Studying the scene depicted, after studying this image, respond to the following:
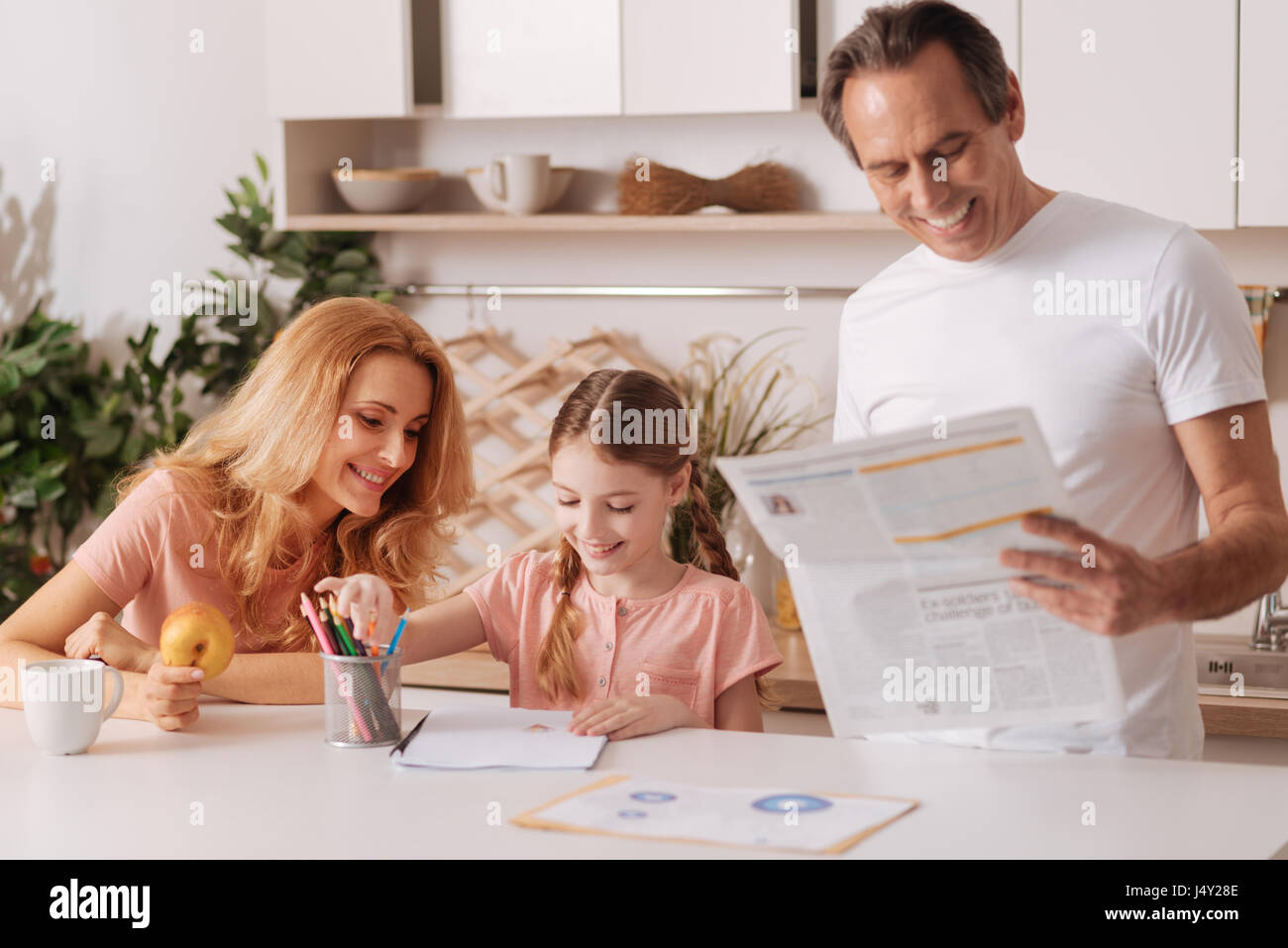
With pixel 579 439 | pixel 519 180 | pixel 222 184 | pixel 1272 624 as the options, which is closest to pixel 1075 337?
pixel 579 439

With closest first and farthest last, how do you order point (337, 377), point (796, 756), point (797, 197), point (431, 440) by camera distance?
point (796, 756) < point (337, 377) < point (431, 440) < point (797, 197)

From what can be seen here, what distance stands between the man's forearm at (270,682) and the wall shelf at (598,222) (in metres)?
1.27

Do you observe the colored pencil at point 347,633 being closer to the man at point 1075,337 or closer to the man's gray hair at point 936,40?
the man at point 1075,337

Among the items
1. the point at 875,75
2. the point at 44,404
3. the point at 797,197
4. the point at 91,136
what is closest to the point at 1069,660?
the point at 875,75

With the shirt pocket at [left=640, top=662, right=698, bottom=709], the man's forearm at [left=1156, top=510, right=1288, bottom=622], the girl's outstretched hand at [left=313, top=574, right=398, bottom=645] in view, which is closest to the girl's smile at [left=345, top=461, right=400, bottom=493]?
the girl's outstretched hand at [left=313, top=574, right=398, bottom=645]

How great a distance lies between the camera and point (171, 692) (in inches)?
58.5

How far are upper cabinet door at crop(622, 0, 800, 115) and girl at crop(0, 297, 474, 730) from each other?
90 centimetres

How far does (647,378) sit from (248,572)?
56 centimetres

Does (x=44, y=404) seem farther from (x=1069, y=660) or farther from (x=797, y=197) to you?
(x=1069, y=660)

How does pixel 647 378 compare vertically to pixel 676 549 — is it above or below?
above

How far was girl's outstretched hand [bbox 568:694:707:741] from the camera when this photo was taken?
4.84ft

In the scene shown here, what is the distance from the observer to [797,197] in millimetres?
2805

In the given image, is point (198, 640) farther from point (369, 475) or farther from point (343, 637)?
point (369, 475)

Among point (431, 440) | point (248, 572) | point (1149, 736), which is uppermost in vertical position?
point (431, 440)
